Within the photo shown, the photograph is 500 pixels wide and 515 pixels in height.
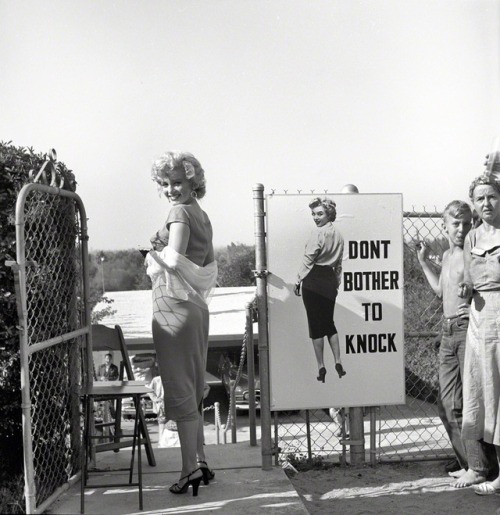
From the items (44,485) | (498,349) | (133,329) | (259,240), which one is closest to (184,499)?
(44,485)

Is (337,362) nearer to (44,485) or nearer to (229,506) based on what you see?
(229,506)

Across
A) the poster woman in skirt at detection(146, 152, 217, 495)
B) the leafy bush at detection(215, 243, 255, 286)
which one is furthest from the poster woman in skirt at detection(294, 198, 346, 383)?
the leafy bush at detection(215, 243, 255, 286)

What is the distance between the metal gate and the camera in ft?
12.9

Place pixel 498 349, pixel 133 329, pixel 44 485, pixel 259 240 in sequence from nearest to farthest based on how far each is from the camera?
pixel 44 485
pixel 498 349
pixel 259 240
pixel 133 329

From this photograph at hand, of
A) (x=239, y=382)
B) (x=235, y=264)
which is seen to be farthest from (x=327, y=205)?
(x=235, y=264)

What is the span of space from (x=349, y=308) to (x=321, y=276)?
1.13 feet

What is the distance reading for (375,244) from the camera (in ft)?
18.5

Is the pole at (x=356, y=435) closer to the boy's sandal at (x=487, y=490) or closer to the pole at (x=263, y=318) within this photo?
the pole at (x=263, y=318)

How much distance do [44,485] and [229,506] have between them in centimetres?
114

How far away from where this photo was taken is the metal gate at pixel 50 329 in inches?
155

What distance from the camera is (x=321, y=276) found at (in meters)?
5.54

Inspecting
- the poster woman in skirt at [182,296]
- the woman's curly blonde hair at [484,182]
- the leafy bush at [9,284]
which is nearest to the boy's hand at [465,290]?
the woman's curly blonde hair at [484,182]

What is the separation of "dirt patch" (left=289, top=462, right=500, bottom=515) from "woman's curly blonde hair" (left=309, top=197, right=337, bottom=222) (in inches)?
78.9

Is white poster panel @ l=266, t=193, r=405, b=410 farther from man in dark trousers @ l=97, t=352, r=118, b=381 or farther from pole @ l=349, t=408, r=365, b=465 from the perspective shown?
man in dark trousers @ l=97, t=352, r=118, b=381
